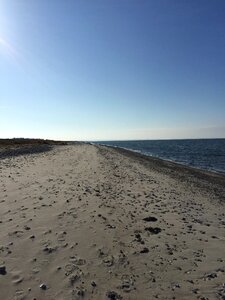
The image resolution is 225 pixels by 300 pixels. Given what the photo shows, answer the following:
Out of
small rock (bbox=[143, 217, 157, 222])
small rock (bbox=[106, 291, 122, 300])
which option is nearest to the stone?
small rock (bbox=[106, 291, 122, 300])

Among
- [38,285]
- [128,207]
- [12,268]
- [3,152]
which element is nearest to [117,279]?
[38,285]

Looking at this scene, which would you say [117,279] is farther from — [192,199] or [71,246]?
[192,199]

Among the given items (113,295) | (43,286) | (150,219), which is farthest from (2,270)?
(150,219)

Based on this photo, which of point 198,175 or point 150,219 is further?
point 198,175

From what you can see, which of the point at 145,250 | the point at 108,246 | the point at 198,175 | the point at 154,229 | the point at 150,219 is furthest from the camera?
the point at 198,175

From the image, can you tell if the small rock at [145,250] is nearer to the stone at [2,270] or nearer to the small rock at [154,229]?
the small rock at [154,229]

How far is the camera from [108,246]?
9.23 m

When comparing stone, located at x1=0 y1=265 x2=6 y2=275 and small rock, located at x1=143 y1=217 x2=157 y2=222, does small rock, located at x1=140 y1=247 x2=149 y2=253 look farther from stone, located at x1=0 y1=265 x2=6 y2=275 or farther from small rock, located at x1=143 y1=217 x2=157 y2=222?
stone, located at x1=0 y1=265 x2=6 y2=275

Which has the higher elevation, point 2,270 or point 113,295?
point 2,270

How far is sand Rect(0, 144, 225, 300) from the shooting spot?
686 cm

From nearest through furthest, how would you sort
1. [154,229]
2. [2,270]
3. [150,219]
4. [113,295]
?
[113,295]
[2,270]
[154,229]
[150,219]

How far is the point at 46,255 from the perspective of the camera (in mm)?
8422

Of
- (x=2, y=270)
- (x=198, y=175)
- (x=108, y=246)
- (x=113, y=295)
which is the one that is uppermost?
(x=2, y=270)

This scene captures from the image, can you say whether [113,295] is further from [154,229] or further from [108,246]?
[154,229]
